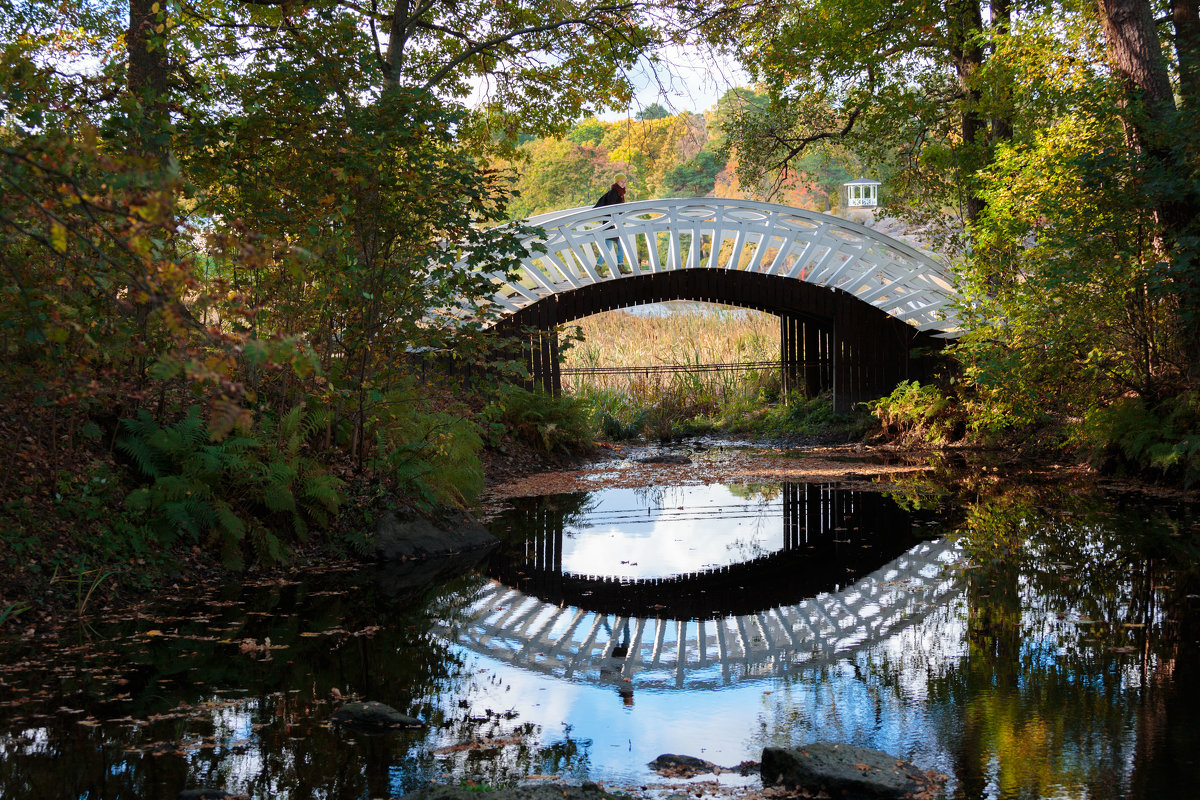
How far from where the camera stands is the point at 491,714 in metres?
4.58

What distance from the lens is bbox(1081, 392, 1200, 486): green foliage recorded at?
34.4ft

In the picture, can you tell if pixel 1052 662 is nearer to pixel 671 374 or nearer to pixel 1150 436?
pixel 1150 436

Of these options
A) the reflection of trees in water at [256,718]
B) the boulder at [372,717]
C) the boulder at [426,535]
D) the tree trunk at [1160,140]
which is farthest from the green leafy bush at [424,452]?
the tree trunk at [1160,140]

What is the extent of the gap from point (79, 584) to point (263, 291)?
2.69 metres

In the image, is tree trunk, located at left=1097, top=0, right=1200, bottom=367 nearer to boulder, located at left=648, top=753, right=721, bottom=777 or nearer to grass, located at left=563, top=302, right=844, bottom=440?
boulder, located at left=648, top=753, right=721, bottom=777

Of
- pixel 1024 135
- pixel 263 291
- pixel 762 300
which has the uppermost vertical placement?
pixel 1024 135

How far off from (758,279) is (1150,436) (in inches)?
294

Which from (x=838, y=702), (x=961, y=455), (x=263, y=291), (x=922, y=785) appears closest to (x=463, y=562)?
(x=263, y=291)

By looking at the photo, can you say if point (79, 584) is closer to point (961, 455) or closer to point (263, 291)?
point (263, 291)

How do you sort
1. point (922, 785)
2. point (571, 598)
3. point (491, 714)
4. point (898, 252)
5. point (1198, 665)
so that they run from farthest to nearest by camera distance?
point (898, 252), point (571, 598), point (1198, 665), point (491, 714), point (922, 785)

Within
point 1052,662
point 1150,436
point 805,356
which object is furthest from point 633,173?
point 1052,662

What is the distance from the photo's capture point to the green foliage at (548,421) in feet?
47.4

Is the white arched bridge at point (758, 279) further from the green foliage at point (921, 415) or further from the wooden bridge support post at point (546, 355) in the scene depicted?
the green foliage at point (921, 415)

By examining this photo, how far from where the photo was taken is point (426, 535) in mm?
8586
